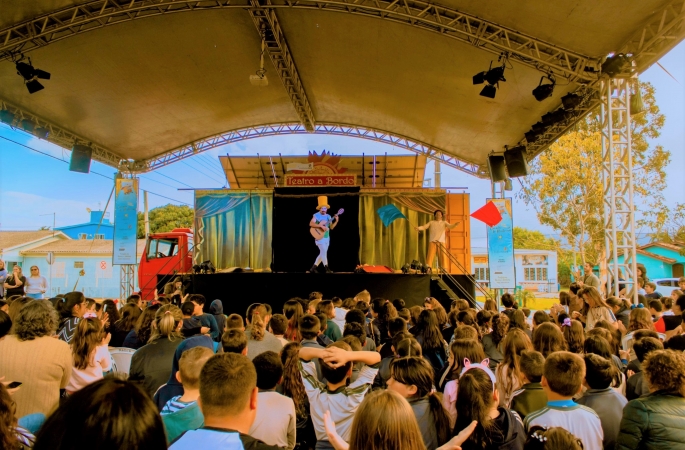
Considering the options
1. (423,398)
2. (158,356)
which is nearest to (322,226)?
(158,356)

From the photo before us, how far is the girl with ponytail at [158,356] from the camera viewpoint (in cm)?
330

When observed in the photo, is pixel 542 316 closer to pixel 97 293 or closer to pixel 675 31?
pixel 675 31

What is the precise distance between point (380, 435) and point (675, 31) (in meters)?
7.91

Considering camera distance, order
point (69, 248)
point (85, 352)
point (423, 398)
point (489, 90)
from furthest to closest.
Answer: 1. point (69, 248)
2. point (489, 90)
3. point (85, 352)
4. point (423, 398)

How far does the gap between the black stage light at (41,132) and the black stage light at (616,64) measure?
12.6 m

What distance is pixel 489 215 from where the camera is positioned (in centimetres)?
1199

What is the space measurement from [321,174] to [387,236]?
274 centimetres

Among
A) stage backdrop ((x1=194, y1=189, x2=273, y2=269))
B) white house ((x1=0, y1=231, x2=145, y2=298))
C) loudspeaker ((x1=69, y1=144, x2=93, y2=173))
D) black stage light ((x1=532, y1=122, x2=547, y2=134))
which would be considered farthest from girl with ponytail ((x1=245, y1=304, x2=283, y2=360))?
white house ((x1=0, y1=231, x2=145, y2=298))

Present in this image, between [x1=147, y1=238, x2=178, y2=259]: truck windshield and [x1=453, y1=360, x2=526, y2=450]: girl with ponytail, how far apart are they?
43.0ft

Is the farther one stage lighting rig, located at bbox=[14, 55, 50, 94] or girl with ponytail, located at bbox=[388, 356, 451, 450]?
stage lighting rig, located at bbox=[14, 55, 50, 94]

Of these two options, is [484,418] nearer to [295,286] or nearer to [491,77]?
[491,77]

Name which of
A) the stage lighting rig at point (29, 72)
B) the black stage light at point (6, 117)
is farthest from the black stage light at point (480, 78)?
the black stage light at point (6, 117)

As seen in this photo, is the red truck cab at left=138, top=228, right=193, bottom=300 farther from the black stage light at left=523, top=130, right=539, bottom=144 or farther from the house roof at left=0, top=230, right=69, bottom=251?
the house roof at left=0, top=230, right=69, bottom=251

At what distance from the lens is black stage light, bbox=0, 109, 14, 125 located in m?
11.0
